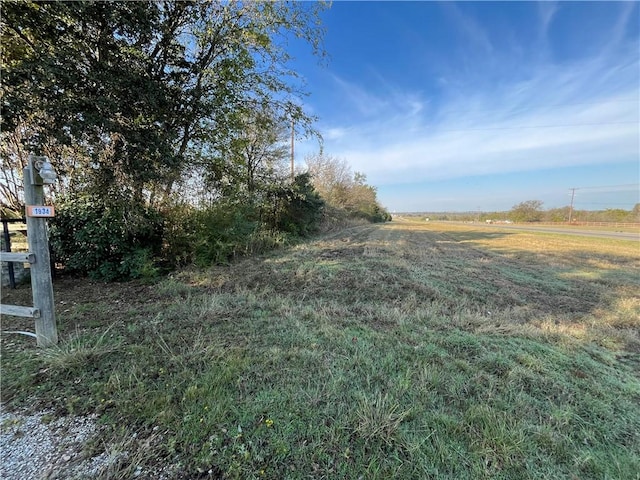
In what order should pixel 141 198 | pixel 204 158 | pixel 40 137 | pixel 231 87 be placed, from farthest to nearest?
pixel 204 158 → pixel 231 87 → pixel 141 198 → pixel 40 137

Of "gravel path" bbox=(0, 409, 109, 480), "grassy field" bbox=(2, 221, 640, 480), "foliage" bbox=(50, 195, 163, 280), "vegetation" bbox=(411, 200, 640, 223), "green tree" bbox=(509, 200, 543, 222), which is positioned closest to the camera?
"gravel path" bbox=(0, 409, 109, 480)

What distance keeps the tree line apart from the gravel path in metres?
3.92

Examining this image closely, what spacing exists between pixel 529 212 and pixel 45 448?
231ft

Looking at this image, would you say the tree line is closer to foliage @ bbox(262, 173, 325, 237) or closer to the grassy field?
the grassy field

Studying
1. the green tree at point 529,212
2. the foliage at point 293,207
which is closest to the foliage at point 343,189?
the foliage at point 293,207

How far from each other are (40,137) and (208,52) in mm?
3723

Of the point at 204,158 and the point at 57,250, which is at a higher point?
the point at 204,158

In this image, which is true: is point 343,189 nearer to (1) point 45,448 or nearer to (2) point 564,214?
(1) point 45,448

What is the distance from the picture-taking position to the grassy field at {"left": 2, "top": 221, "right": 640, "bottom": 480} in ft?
5.16

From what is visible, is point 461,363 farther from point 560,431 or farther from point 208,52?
point 208,52

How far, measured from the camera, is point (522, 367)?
2529 mm

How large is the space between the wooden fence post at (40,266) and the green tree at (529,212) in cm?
6985

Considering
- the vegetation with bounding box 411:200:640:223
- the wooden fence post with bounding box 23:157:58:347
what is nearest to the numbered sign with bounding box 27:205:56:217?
the wooden fence post with bounding box 23:157:58:347

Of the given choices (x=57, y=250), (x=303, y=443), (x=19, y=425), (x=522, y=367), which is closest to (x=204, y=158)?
(x=57, y=250)
